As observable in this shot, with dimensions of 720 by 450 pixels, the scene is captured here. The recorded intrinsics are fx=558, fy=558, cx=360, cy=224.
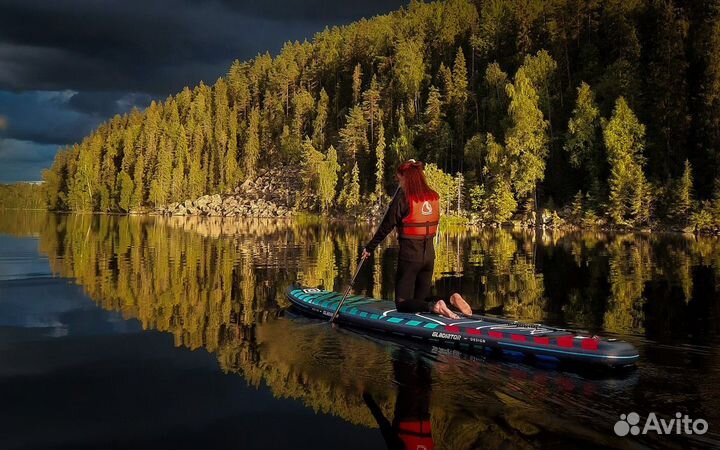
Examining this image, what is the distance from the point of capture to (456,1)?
104 meters

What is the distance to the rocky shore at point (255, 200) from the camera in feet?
318

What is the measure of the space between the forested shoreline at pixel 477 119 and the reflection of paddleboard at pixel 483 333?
150 ft

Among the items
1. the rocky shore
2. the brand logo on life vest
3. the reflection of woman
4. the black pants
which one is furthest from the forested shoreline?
the reflection of woman

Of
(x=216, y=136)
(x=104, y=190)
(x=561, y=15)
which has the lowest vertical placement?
(x=104, y=190)

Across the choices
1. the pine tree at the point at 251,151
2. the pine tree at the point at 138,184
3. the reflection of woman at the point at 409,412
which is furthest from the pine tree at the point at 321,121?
the reflection of woman at the point at 409,412

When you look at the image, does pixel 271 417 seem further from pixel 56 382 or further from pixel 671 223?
pixel 671 223

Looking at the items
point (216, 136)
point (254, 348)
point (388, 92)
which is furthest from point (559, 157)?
point (216, 136)

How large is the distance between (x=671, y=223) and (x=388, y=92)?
53015 mm

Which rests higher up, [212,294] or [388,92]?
[388,92]

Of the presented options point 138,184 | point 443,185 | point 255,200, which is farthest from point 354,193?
point 138,184

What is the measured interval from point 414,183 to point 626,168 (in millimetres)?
50276

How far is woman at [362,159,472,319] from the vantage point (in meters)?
9.91

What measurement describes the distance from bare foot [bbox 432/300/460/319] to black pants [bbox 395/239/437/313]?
151 millimetres

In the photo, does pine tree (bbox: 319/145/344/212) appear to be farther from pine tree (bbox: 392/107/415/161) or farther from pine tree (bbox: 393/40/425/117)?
pine tree (bbox: 393/40/425/117)
